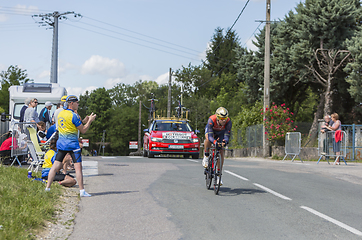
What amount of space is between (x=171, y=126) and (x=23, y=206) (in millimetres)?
15548

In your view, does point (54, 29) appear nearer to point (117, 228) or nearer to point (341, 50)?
point (341, 50)

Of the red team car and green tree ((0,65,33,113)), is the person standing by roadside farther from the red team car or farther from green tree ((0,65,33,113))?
green tree ((0,65,33,113))

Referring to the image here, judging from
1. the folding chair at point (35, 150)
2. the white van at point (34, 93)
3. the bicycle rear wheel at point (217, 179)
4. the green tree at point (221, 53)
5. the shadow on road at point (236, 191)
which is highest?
the green tree at point (221, 53)

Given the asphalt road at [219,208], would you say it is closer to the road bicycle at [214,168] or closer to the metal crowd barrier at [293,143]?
the road bicycle at [214,168]

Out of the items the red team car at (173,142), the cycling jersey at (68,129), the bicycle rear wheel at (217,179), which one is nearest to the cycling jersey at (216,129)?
the bicycle rear wheel at (217,179)

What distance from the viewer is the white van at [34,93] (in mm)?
19722

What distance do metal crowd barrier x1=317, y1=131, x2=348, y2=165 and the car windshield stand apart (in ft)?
20.6

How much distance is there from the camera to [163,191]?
9070 millimetres

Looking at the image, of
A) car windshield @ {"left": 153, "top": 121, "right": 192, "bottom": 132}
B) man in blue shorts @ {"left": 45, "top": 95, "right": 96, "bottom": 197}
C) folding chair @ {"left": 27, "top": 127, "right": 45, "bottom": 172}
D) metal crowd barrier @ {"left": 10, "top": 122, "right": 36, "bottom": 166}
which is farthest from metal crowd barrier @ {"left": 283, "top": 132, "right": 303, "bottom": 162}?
man in blue shorts @ {"left": 45, "top": 95, "right": 96, "bottom": 197}

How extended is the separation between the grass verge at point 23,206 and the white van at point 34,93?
11.6m

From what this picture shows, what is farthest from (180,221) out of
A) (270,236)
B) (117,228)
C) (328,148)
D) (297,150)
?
(297,150)

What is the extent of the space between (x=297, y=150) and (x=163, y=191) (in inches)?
501

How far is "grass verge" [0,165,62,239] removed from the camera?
16.5 ft

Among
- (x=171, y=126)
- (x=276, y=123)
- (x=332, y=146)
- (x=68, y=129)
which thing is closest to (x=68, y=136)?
(x=68, y=129)
